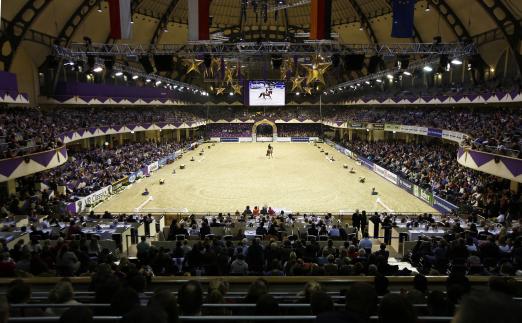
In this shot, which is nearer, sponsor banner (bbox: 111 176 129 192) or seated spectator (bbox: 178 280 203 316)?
seated spectator (bbox: 178 280 203 316)

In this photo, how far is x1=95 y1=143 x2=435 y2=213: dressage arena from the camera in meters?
27.1

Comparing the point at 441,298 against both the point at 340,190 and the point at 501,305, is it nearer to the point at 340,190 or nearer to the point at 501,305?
the point at 501,305

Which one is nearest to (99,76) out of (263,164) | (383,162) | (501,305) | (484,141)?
(263,164)

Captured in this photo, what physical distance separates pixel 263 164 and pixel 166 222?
24.6 metres

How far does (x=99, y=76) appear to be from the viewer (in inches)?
1925

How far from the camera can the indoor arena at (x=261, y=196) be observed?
14.6ft

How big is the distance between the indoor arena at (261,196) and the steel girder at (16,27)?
0.52 ft

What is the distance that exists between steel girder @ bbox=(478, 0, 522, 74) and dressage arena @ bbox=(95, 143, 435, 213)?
13.7 meters

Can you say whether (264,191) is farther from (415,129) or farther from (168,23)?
(168,23)

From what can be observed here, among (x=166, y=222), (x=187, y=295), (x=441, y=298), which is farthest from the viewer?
(x=166, y=222)

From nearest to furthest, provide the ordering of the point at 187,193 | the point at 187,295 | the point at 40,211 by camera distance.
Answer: the point at 187,295 → the point at 40,211 → the point at 187,193

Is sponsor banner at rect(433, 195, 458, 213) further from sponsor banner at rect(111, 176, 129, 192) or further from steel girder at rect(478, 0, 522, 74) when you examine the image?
sponsor banner at rect(111, 176, 129, 192)

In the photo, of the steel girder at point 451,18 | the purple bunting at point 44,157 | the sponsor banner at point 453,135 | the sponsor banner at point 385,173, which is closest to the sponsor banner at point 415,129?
the sponsor banner at point 453,135

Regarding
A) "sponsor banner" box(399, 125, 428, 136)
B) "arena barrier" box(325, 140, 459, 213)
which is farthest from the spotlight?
"sponsor banner" box(399, 125, 428, 136)
